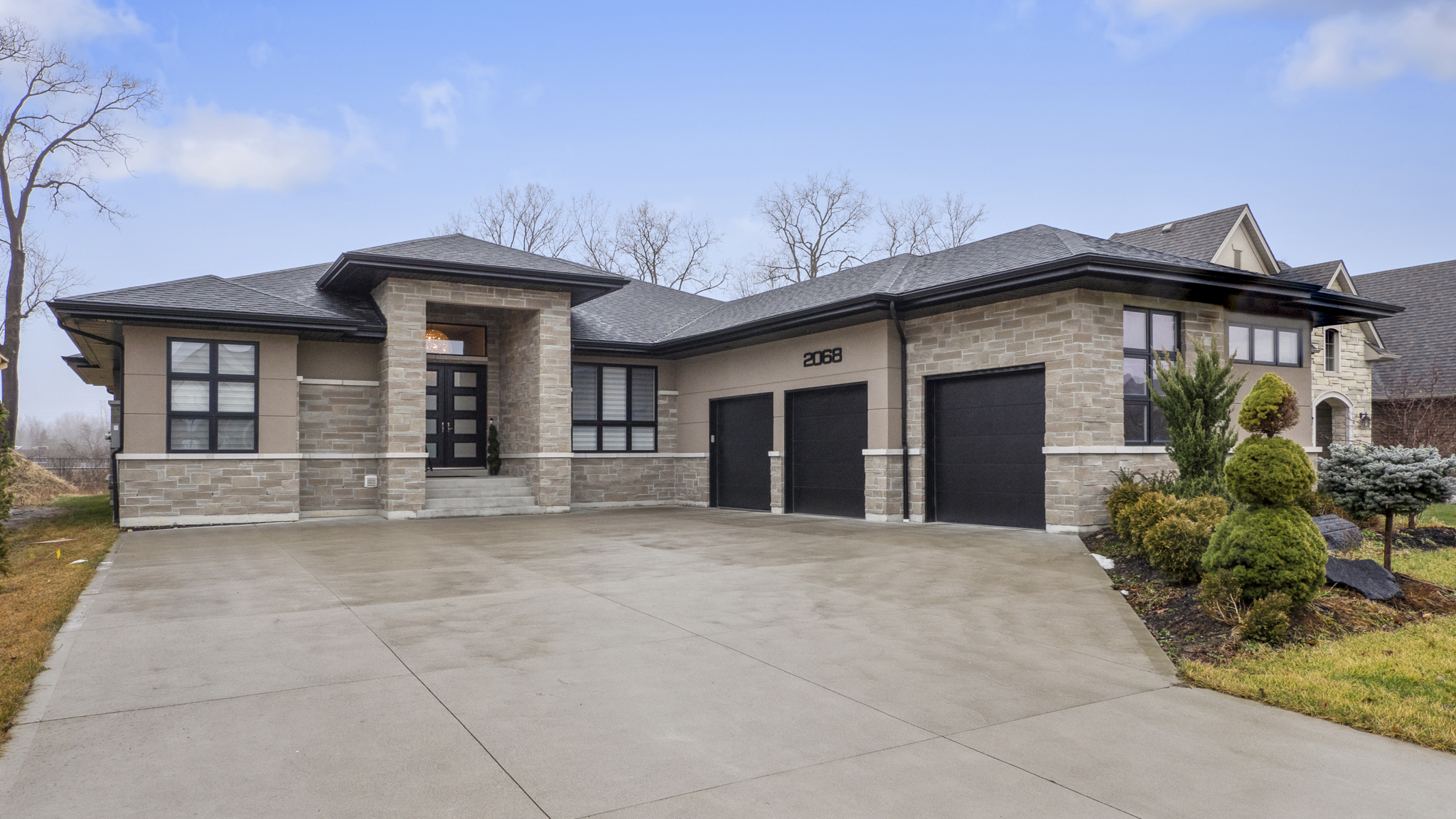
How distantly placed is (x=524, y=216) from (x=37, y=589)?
3261 centimetres

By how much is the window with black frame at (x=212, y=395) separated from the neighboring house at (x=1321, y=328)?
20879 millimetres

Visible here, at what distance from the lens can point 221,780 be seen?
3.28m

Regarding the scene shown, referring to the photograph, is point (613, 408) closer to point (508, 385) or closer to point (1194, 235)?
point (508, 385)

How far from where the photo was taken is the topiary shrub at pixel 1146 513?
29.4 ft

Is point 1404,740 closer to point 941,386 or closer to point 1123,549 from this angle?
point 1123,549

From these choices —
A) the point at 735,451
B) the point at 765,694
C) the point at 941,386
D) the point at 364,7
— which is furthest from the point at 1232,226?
the point at 765,694

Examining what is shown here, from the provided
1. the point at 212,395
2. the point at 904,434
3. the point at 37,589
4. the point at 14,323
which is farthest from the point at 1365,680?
the point at 14,323

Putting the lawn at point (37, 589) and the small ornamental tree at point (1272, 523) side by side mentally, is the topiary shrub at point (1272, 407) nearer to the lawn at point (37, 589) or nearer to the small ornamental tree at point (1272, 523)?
the small ornamental tree at point (1272, 523)

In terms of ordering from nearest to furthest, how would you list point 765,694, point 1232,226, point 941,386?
point 765,694 < point 941,386 < point 1232,226

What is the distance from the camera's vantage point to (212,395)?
14.3 m

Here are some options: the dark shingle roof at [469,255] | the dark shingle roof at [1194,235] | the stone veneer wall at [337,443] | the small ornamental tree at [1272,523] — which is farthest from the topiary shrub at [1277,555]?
the dark shingle roof at [1194,235]

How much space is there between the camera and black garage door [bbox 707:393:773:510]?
1689cm

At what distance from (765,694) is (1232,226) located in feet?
74.7

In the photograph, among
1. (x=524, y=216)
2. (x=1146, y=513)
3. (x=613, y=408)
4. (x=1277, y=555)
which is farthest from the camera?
(x=524, y=216)
